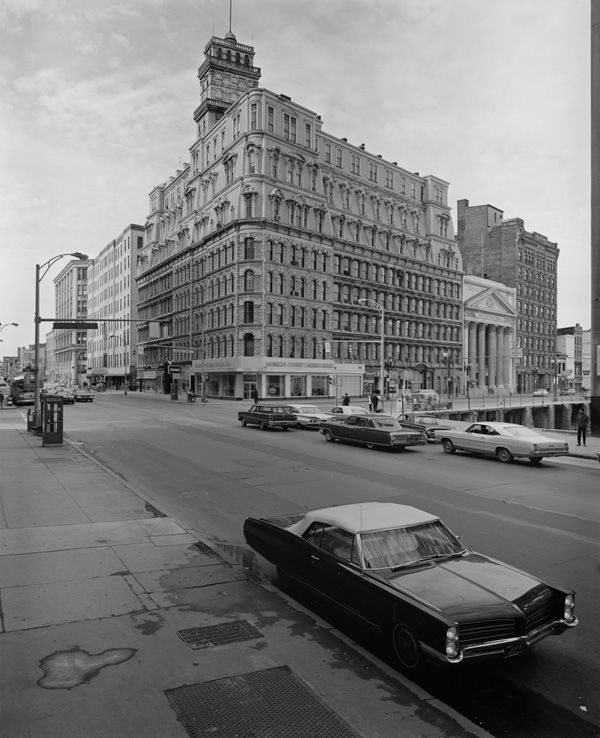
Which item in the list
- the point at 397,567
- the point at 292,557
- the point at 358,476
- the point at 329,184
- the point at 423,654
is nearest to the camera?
the point at 423,654

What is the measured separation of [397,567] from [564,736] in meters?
2.00

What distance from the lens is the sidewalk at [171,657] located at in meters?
4.29

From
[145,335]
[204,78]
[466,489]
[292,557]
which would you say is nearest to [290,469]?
[466,489]

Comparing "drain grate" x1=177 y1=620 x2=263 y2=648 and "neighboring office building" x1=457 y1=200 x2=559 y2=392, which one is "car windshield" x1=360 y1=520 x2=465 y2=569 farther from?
"neighboring office building" x1=457 y1=200 x2=559 y2=392

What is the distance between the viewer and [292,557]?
692 centimetres

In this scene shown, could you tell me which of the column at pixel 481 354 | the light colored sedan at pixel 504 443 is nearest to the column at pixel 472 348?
the column at pixel 481 354

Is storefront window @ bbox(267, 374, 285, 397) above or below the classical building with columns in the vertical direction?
below

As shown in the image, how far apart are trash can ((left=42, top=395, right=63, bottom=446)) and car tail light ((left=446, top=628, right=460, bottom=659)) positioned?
64.1ft

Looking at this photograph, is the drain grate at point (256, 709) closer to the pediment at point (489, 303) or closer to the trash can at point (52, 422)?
the trash can at point (52, 422)

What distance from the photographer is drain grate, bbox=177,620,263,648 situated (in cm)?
562

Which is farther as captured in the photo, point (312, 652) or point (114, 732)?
point (312, 652)

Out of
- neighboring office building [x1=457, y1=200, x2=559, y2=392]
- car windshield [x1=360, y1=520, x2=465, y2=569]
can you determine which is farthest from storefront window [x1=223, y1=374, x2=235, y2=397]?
car windshield [x1=360, y1=520, x2=465, y2=569]

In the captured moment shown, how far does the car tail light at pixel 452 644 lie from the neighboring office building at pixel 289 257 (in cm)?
4936

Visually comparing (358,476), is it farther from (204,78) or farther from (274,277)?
(204,78)
